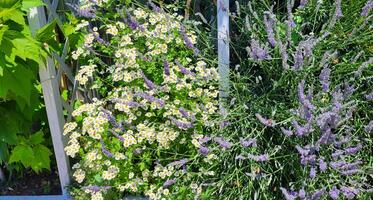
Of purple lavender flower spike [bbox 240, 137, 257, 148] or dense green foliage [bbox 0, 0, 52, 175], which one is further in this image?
dense green foliage [bbox 0, 0, 52, 175]

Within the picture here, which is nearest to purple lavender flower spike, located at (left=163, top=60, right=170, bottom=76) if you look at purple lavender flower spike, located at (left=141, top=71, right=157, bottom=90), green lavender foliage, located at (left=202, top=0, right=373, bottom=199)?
purple lavender flower spike, located at (left=141, top=71, right=157, bottom=90)

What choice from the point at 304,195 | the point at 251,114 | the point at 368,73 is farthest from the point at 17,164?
the point at 368,73

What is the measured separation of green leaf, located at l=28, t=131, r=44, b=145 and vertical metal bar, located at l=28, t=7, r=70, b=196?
10 centimetres

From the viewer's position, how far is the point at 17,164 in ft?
9.79

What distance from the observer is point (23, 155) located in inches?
111

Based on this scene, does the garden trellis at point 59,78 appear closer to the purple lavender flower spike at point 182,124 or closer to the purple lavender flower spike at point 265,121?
the purple lavender flower spike at point 182,124

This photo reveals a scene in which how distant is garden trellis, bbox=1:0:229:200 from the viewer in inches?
98.5

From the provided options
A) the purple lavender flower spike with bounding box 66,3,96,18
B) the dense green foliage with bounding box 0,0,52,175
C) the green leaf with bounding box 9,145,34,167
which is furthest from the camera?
the green leaf with bounding box 9,145,34,167

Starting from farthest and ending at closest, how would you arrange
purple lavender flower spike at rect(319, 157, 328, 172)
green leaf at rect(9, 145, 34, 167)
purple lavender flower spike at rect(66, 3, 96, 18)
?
green leaf at rect(9, 145, 34, 167)
purple lavender flower spike at rect(66, 3, 96, 18)
purple lavender flower spike at rect(319, 157, 328, 172)

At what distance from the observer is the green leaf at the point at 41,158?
9.36 ft

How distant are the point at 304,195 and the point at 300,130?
284mm

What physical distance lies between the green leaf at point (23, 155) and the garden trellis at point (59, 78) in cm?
14

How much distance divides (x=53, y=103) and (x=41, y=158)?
14.1 inches

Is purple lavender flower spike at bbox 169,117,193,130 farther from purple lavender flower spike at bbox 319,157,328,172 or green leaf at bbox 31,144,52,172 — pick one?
green leaf at bbox 31,144,52,172
